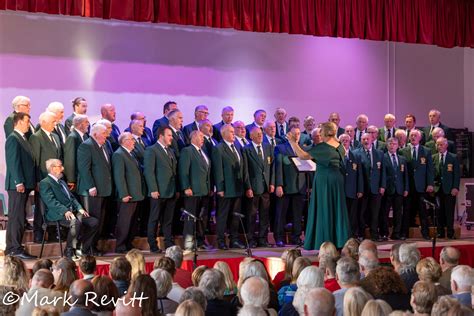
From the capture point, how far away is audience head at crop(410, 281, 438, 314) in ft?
16.3

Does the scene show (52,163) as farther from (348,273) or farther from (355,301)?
(355,301)

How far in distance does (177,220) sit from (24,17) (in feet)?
11.6

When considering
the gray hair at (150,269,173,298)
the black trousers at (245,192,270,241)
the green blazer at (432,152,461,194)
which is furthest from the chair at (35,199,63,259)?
the green blazer at (432,152,461,194)

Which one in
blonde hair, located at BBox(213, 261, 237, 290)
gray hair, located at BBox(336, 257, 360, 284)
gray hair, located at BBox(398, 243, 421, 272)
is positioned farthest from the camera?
gray hair, located at BBox(398, 243, 421, 272)

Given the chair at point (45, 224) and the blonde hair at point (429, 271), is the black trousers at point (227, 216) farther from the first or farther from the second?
the blonde hair at point (429, 271)

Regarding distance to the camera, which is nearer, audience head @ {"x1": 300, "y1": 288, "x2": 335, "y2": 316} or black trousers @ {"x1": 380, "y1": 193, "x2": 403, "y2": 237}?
audience head @ {"x1": 300, "y1": 288, "x2": 335, "y2": 316}

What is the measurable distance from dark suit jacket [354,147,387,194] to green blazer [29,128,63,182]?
13.4 ft

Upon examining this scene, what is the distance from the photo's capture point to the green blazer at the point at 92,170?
9312mm

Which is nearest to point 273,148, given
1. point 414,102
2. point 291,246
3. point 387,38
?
point 291,246

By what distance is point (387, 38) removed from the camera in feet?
39.1

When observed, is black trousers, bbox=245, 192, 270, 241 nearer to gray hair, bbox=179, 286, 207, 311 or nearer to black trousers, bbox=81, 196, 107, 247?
black trousers, bbox=81, 196, 107, 247

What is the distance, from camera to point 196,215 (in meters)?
10.1

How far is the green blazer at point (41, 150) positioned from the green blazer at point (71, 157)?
141 millimetres

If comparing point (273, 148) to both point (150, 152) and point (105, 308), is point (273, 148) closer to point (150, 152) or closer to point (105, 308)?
point (150, 152)
